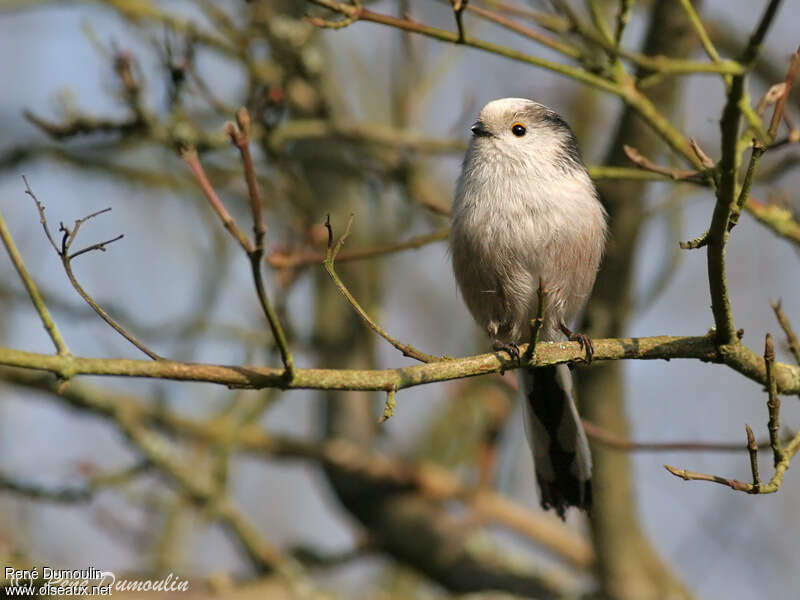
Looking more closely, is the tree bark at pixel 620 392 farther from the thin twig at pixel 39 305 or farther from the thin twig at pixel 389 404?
the thin twig at pixel 39 305

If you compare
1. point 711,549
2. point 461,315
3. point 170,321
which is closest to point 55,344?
point 170,321

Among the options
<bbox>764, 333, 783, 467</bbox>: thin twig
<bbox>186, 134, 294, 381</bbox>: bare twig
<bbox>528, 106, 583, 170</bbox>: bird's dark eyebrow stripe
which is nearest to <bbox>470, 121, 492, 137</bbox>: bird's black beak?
<bbox>528, 106, 583, 170</bbox>: bird's dark eyebrow stripe

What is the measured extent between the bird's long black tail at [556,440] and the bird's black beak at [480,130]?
1.08 m

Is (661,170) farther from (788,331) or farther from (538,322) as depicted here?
(788,331)

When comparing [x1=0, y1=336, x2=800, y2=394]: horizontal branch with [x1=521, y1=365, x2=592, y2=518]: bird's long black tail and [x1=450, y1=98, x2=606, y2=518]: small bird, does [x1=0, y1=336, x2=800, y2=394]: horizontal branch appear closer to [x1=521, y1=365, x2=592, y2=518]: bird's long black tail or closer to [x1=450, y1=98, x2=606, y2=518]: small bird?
[x1=450, y1=98, x2=606, y2=518]: small bird

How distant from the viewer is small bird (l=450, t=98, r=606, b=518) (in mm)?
3516

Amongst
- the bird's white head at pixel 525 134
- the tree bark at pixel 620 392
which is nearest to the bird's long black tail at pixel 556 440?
the tree bark at pixel 620 392

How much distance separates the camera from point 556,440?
3.86 m

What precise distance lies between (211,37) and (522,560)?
349 cm

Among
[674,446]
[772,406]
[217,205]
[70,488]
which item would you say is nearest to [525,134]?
[674,446]

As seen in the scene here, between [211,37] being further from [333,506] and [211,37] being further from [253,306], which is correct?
[333,506]

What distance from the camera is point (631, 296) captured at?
4.33 meters

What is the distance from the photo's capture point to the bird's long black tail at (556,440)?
12.4 feet

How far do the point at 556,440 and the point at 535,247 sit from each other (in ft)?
3.10
